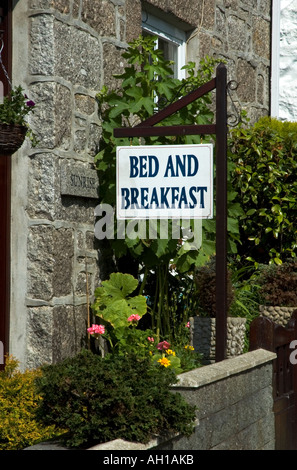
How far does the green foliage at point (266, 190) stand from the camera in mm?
7258

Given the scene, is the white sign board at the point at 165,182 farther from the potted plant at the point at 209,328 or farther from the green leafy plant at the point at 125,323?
the potted plant at the point at 209,328

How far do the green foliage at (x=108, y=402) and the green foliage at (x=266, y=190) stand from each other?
139 inches

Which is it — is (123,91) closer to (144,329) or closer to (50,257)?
(50,257)

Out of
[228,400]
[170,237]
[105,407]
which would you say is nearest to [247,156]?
[170,237]

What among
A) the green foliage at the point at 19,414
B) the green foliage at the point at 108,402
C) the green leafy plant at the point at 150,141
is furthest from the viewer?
the green leafy plant at the point at 150,141

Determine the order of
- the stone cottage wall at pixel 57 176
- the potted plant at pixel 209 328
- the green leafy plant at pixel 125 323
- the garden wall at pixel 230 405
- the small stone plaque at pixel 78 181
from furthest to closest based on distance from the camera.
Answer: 1. the potted plant at pixel 209 328
2. the green leafy plant at pixel 125 323
3. the small stone plaque at pixel 78 181
4. the stone cottage wall at pixel 57 176
5. the garden wall at pixel 230 405

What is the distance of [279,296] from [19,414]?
9.29 feet

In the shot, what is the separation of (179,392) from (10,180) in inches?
72.1

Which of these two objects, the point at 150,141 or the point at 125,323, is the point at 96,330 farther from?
the point at 150,141

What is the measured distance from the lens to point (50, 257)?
504cm

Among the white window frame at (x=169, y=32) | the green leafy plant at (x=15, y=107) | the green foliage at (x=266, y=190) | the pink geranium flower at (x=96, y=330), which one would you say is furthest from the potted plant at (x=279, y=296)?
the green leafy plant at (x=15, y=107)

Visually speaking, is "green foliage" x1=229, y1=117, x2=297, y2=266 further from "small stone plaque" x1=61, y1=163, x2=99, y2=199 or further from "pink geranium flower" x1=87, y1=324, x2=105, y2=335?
"pink geranium flower" x1=87, y1=324, x2=105, y2=335

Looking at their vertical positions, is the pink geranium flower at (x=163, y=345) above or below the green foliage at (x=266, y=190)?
below

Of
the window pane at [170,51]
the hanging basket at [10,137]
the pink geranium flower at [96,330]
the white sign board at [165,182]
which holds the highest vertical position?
the window pane at [170,51]
